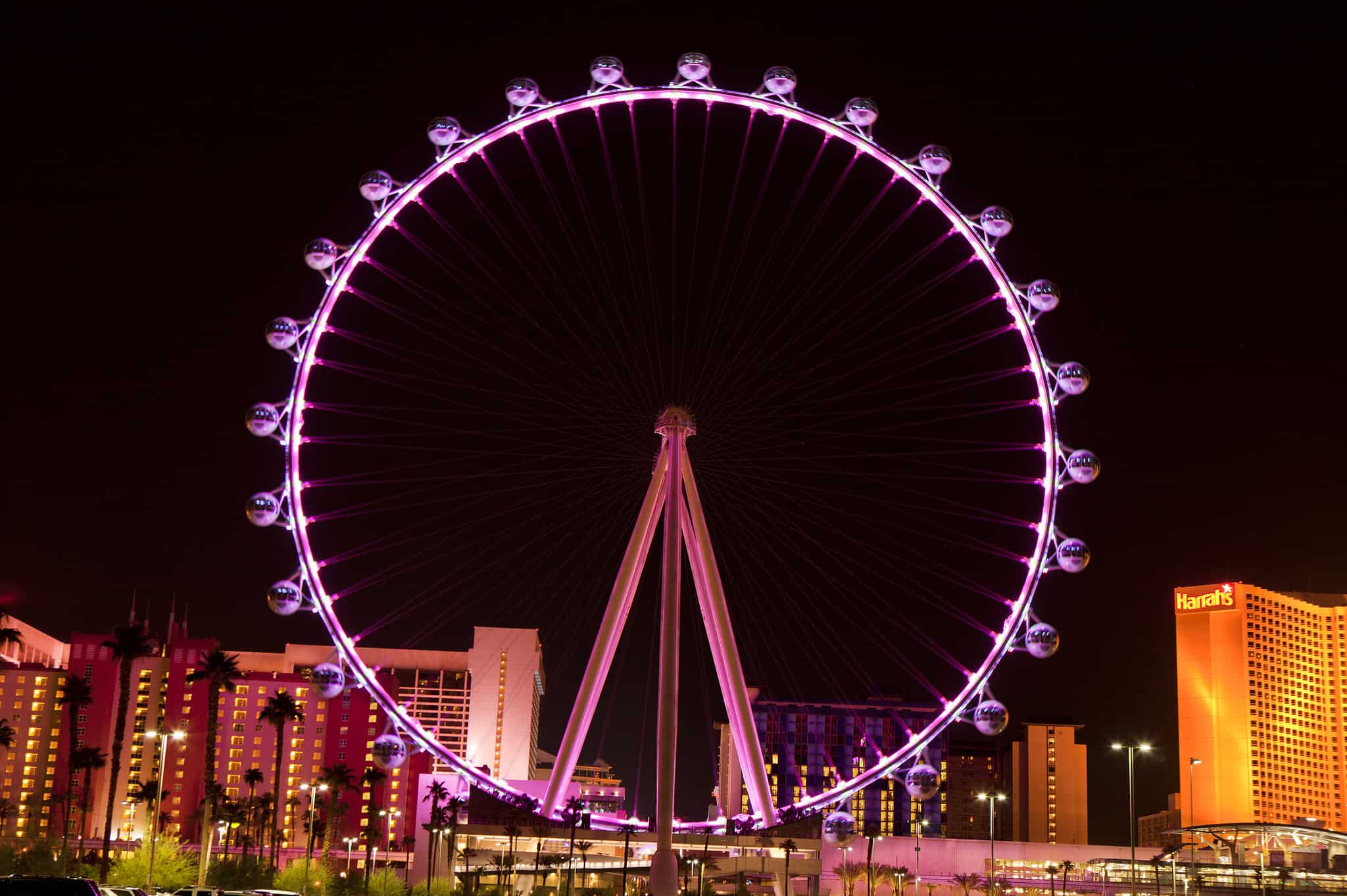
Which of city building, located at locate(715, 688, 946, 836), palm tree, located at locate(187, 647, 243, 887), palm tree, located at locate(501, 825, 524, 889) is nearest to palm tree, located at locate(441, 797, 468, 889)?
palm tree, located at locate(501, 825, 524, 889)

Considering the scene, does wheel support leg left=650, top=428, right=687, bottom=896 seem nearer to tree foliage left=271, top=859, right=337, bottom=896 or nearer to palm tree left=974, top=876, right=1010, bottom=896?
tree foliage left=271, top=859, right=337, bottom=896

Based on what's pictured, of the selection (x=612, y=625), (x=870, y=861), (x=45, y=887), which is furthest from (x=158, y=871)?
(x=870, y=861)

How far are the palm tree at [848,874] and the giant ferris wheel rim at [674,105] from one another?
5991cm

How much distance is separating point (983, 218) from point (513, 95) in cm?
1159

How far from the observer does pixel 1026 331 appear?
39.5 m

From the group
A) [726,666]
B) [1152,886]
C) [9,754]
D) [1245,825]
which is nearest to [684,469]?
[726,666]

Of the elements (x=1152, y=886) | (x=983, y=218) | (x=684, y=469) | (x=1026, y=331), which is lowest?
(x=1152, y=886)

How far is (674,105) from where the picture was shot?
39.0m

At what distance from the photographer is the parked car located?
25.6 m

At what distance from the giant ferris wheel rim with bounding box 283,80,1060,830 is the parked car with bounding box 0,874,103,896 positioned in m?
11.6

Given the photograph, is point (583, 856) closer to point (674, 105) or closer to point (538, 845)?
point (538, 845)

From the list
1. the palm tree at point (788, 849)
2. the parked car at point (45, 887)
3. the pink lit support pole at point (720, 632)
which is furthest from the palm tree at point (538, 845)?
the parked car at point (45, 887)

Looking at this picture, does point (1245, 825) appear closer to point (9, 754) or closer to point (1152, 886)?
point (1152, 886)

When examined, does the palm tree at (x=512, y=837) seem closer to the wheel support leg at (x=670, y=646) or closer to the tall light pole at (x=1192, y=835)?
the tall light pole at (x=1192, y=835)
